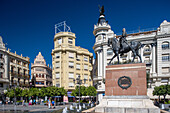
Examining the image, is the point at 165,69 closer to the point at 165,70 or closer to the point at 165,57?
the point at 165,70

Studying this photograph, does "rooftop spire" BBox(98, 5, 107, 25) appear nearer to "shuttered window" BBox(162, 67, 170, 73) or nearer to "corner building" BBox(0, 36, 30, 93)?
"shuttered window" BBox(162, 67, 170, 73)

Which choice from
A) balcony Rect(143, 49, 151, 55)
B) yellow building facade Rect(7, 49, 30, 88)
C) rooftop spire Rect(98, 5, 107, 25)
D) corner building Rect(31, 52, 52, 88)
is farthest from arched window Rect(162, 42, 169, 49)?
corner building Rect(31, 52, 52, 88)

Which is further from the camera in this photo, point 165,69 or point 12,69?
point 12,69

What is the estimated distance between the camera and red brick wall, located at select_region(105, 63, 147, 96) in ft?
55.1

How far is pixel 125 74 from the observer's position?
1750cm

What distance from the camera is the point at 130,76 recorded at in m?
17.3

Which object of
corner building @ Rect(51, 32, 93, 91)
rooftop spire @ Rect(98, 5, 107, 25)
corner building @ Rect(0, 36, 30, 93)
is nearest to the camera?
corner building @ Rect(0, 36, 30, 93)

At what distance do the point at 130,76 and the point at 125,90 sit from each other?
146cm

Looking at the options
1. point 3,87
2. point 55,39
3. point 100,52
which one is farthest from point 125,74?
point 55,39

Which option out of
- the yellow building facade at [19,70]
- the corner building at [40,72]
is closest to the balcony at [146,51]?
the yellow building facade at [19,70]

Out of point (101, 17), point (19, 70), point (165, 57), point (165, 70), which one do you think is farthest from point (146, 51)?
point (19, 70)

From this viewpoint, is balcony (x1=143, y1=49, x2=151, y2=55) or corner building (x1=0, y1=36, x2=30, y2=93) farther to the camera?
corner building (x1=0, y1=36, x2=30, y2=93)

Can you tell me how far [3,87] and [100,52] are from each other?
108 ft

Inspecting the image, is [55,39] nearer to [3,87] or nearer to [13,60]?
[13,60]
